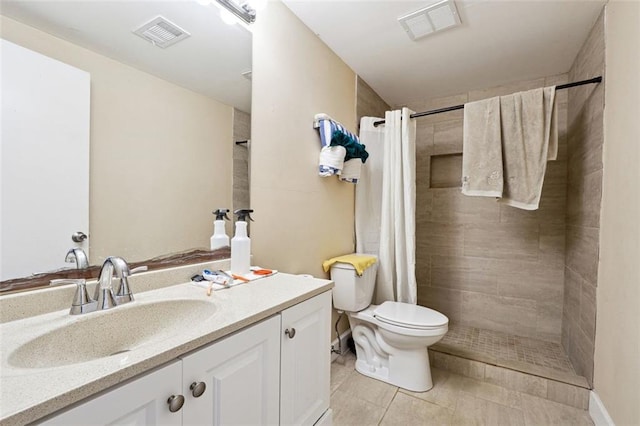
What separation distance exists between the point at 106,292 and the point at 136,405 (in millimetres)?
411

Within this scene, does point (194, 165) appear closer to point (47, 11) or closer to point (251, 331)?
point (47, 11)

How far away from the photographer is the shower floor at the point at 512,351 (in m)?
1.80

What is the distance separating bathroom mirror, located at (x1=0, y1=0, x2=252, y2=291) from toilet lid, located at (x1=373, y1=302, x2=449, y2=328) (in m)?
1.14

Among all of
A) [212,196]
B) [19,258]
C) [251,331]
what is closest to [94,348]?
[19,258]

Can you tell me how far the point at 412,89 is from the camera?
8.58ft

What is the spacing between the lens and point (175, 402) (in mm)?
651

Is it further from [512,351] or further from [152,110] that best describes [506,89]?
[152,110]

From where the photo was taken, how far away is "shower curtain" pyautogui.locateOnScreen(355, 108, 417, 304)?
2.15 metres

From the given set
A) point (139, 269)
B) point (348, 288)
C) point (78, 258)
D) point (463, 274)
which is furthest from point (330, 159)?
point (463, 274)

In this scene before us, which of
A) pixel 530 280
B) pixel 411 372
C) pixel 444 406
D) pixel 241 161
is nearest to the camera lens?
pixel 241 161

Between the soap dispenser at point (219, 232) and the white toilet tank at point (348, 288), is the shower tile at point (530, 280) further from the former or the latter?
the soap dispenser at point (219, 232)

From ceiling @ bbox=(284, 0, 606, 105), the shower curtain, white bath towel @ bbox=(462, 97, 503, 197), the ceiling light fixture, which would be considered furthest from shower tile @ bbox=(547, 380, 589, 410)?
the ceiling light fixture

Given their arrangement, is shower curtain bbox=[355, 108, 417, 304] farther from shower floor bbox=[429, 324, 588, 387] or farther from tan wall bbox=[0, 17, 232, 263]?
tan wall bbox=[0, 17, 232, 263]

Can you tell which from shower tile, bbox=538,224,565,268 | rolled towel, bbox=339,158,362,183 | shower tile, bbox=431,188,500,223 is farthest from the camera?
shower tile, bbox=431,188,500,223
